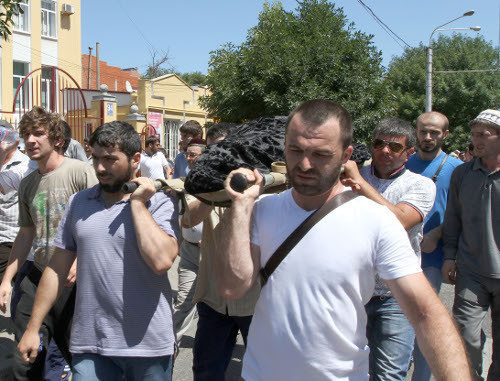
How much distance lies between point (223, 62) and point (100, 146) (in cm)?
1883

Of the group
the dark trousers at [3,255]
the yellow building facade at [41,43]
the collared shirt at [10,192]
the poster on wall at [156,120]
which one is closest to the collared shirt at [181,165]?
the collared shirt at [10,192]

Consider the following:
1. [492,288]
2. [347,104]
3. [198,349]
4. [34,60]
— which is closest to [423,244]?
[492,288]

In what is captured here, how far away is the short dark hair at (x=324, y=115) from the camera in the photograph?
1.94 m

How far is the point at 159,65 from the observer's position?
160ft

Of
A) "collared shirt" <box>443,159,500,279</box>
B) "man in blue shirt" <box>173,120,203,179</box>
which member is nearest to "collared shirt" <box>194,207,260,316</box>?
"collared shirt" <box>443,159,500,279</box>

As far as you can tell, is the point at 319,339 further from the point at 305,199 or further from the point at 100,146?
the point at 100,146

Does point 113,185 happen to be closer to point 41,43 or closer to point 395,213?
point 395,213

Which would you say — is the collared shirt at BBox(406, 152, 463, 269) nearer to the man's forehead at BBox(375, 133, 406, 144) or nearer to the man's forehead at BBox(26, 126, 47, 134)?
the man's forehead at BBox(375, 133, 406, 144)

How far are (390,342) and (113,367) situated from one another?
1.63 meters

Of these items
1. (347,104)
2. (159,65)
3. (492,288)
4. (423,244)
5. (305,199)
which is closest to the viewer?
(305,199)

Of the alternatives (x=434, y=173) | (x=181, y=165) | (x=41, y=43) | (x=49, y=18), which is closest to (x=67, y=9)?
(x=49, y=18)

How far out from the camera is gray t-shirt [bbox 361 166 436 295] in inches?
128

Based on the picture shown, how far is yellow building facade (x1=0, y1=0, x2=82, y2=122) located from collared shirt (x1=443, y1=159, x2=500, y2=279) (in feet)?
69.6

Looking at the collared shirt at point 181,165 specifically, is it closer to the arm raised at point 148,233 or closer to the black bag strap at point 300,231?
the arm raised at point 148,233
